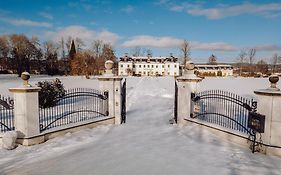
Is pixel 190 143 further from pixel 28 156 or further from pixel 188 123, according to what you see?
pixel 28 156

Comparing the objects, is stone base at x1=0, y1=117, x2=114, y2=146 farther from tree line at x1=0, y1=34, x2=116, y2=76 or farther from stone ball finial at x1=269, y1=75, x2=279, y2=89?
tree line at x1=0, y1=34, x2=116, y2=76

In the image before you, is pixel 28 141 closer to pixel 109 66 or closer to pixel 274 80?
pixel 109 66

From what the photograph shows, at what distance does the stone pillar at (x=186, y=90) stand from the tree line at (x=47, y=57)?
56509 mm

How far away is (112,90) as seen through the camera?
9641 millimetres

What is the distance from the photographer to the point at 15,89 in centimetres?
673

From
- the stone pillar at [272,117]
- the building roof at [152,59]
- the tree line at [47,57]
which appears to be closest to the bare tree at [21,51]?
the tree line at [47,57]

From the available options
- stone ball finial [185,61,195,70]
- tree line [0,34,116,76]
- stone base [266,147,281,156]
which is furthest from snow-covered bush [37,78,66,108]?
tree line [0,34,116,76]

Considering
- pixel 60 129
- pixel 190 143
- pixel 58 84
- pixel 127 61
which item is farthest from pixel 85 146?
pixel 127 61

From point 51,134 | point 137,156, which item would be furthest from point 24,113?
point 137,156

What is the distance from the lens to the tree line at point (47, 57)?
208 feet

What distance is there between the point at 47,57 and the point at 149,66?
46.7 meters

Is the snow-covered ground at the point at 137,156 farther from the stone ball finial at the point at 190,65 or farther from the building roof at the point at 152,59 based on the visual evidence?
the building roof at the point at 152,59

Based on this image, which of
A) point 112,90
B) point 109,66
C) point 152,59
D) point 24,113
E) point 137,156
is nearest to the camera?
point 137,156

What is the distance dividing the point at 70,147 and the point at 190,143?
12.0 ft
